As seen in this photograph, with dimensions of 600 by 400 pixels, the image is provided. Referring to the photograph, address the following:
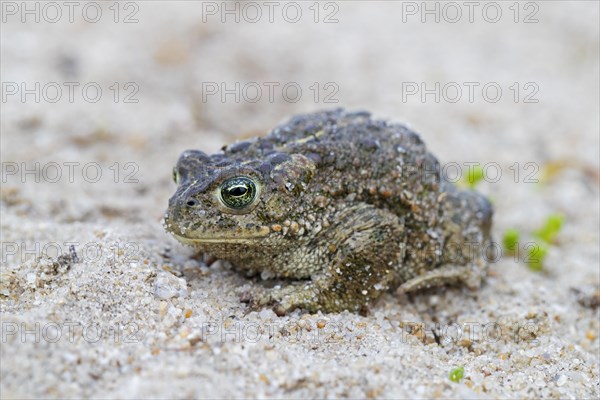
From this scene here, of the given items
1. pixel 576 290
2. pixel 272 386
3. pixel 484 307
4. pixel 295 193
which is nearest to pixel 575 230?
pixel 576 290

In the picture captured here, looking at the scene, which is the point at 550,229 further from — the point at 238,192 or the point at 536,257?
the point at 238,192

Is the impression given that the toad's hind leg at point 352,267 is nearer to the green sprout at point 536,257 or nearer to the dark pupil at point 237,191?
the dark pupil at point 237,191

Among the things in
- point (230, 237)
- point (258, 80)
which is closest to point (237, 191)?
point (230, 237)

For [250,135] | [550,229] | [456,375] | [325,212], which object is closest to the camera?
[456,375]

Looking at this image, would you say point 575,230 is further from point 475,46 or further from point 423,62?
point 475,46

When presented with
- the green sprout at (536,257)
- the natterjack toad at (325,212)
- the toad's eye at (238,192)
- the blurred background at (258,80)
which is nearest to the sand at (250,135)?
the blurred background at (258,80)
